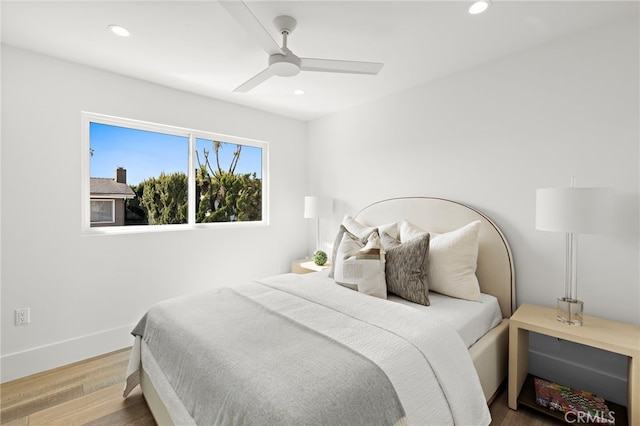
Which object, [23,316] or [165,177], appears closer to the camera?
[23,316]

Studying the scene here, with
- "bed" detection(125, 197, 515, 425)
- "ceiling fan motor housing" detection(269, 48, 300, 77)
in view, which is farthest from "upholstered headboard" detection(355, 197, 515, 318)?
"ceiling fan motor housing" detection(269, 48, 300, 77)

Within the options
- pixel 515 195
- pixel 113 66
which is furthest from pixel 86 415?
pixel 515 195

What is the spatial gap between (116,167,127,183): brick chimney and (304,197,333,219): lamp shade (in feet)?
6.30

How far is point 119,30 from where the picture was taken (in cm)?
202

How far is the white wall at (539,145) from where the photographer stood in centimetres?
192

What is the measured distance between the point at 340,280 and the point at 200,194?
6.66ft

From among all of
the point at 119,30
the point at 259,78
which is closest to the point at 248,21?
the point at 259,78

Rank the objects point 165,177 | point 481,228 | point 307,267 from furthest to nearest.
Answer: point 307,267
point 165,177
point 481,228

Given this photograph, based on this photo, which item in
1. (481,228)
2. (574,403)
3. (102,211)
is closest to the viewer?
(574,403)

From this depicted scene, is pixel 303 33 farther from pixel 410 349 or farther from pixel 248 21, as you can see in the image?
pixel 410 349

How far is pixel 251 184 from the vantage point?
153 inches

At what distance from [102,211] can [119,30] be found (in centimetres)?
156

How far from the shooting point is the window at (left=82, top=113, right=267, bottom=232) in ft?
9.02

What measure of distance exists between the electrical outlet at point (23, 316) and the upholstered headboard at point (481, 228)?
122 inches
